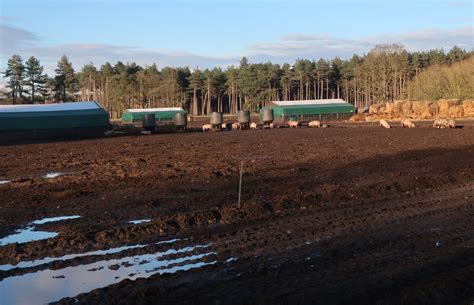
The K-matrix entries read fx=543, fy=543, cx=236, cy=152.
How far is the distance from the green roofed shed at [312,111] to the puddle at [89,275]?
75626 millimetres

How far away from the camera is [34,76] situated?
101m

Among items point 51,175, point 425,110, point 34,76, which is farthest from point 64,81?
point 51,175

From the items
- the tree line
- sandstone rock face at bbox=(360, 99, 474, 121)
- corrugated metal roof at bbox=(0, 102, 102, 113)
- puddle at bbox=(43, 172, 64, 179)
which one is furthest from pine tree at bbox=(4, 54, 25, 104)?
puddle at bbox=(43, 172, 64, 179)

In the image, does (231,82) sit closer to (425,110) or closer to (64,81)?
(64,81)

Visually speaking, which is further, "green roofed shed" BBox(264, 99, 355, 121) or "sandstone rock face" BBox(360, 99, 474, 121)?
"green roofed shed" BBox(264, 99, 355, 121)

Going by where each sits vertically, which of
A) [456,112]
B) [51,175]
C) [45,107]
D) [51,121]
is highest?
[45,107]

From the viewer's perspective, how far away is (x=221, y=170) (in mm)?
19797

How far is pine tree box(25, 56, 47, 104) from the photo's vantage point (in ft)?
330

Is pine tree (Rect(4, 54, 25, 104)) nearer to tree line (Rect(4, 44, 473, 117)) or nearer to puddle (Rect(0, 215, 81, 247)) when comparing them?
tree line (Rect(4, 44, 473, 117))

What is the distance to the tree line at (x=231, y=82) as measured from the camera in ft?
330

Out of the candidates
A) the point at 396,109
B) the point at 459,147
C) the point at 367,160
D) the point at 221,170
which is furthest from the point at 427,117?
the point at 221,170

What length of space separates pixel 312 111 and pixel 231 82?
4225 centimetres

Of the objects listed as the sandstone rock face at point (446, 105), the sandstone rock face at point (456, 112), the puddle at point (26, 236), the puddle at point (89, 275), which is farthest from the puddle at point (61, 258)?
the sandstone rock face at point (446, 105)

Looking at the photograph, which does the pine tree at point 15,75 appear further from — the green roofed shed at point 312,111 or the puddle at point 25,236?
the puddle at point 25,236
